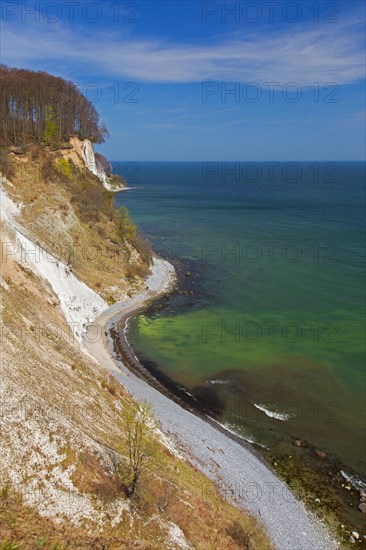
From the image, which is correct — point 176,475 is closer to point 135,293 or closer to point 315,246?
point 135,293

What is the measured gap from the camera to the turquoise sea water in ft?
107

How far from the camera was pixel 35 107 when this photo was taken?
68562 mm

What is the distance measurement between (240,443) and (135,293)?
2887cm

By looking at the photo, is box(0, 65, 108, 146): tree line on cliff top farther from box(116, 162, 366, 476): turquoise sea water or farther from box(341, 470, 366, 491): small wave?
box(341, 470, 366, 491): small wave

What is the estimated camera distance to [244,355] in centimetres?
4178

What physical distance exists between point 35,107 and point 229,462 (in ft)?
209

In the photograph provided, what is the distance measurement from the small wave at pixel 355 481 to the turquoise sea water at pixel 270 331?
78cm

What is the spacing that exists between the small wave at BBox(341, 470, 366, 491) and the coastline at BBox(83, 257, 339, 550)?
13.9 ft

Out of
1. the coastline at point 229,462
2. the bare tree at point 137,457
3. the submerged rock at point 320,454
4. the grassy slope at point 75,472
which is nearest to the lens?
the grassy slope at point 75,472

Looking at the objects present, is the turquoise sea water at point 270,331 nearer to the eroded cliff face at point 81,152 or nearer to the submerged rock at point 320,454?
the submerged rock at point 320,454

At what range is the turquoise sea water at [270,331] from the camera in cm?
3249

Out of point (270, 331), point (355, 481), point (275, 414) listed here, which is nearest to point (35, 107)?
point (270, 331)

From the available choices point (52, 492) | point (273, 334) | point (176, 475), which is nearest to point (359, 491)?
point (176, 475)

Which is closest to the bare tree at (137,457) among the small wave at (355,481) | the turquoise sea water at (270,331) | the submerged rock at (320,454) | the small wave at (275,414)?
the turquoise sea water at (270,331)
